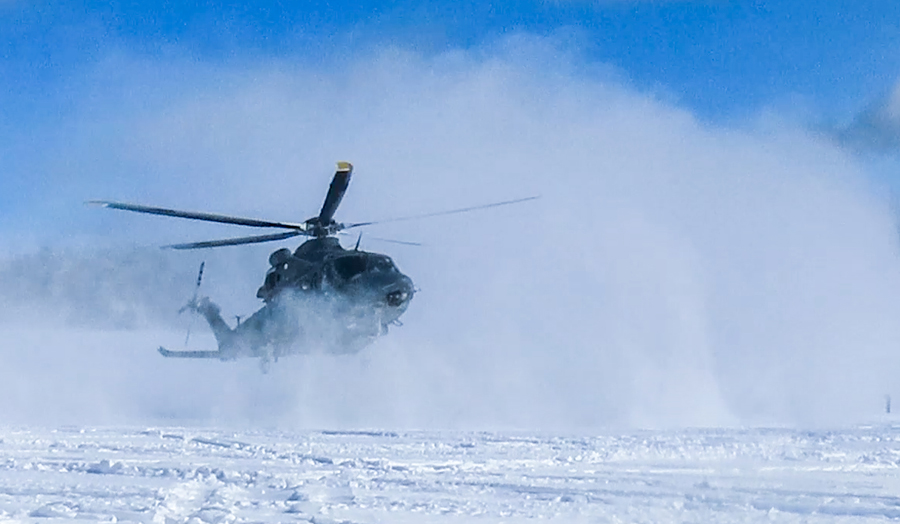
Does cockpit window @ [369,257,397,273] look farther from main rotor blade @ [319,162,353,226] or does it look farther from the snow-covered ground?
the snow-covered ground

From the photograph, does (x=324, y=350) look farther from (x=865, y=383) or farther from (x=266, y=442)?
(x=865, y=383)

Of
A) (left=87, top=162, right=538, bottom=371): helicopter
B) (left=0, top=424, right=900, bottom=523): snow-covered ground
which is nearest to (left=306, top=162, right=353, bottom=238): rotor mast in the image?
(left=87, top=162, right=538, bottom=371): helicopter

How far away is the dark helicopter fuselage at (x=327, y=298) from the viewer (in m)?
16.0

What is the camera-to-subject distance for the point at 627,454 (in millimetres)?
12477

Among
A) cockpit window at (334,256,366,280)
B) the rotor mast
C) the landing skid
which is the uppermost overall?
the rotor mast

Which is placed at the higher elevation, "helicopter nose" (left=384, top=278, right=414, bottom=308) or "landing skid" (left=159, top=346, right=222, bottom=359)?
"helicopter nose" (left=384, top=278, right=414, bottom=308)

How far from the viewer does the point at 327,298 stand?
1617 cm

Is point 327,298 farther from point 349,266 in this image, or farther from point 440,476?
point 440,476

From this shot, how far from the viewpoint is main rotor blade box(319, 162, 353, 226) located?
15.1 metres

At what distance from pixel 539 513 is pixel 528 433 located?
7576mm

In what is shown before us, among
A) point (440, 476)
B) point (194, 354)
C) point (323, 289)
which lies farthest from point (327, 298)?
point (440, 476)

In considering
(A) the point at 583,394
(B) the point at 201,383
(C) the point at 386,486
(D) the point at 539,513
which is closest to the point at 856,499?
(D) the point at 539,513

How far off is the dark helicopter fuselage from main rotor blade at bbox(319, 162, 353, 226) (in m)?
0.44

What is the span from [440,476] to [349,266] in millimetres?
6473
